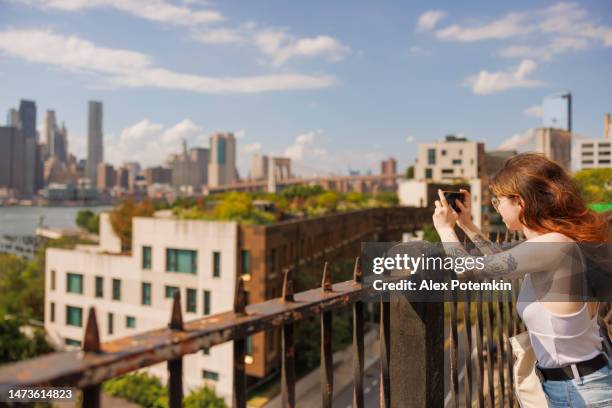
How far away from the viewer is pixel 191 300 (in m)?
29.1

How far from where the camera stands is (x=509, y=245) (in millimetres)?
3400

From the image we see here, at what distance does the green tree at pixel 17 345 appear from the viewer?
119 ft

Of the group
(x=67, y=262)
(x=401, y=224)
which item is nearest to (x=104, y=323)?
(x=67, y=262)

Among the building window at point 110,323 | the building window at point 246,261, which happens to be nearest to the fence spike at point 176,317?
the building window at point 246,261

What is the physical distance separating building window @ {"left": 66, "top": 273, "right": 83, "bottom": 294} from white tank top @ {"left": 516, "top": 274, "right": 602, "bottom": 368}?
116ft

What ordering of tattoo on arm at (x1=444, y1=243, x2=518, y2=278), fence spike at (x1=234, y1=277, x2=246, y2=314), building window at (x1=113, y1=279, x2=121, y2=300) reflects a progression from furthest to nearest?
building window at (x1=113, y1=279, x2=121, y2=300) < tattoo on arm at (x1=444, y1=243, x2=518, y2=278) < fence spike at (x1=234, y1=277, x2=246, y2=314)

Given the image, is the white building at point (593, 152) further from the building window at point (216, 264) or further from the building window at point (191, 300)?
the building window at point (191, 300)

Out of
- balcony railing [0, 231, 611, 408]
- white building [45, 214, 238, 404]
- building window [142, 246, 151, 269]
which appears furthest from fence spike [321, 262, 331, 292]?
building window [142, 246, 151, 269]

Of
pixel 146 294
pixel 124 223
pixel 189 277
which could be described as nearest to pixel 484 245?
pixel 189 277

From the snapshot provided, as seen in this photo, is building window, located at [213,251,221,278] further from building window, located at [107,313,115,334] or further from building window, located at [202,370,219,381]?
building window, located at [107,313,115,334]

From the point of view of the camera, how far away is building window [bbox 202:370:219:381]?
29016 mm

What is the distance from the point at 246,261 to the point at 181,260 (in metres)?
4.13

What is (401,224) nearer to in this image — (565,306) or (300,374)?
(300,374)

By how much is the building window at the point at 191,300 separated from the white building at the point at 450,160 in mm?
46310
